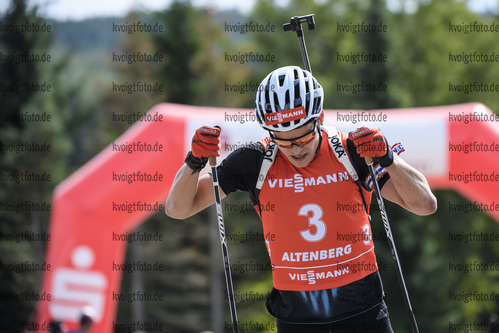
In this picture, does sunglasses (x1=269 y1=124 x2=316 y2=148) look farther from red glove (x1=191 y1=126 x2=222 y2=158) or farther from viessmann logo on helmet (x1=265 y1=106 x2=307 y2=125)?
red glove (x1=191 y1=126 x2=222 y2=158)

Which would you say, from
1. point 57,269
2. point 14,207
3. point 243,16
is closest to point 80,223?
point 57,269

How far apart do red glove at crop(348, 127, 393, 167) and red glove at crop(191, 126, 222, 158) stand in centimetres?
80

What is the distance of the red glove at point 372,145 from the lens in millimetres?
3250

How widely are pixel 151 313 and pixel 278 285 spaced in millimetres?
25244

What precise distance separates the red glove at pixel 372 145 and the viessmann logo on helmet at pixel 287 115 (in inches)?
11.6

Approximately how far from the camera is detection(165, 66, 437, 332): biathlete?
3342 mm

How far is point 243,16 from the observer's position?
28.9 m

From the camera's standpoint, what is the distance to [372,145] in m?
3.25

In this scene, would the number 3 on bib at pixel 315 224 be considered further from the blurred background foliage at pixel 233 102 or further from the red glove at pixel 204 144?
the blurred background foliage at pixel 233 102

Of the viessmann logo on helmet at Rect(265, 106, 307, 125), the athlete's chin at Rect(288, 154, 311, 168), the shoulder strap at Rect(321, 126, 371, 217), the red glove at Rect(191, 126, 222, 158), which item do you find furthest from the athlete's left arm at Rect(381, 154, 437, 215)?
the red glove at Rect(191, 126, 222, 158)

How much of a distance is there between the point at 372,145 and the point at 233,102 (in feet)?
74.1

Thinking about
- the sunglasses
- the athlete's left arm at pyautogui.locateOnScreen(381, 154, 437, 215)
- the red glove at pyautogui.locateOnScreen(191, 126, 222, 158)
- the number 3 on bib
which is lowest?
the number 3 on bib

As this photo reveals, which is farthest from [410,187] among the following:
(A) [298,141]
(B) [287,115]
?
(B) [287,115]

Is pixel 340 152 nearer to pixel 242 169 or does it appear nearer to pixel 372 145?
pixel 372 145
